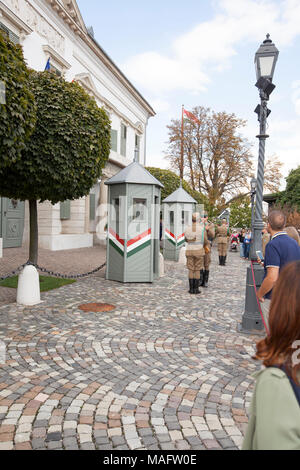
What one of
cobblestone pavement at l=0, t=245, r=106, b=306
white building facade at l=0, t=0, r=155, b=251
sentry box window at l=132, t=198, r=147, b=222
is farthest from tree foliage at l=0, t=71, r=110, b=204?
white building facade at l=0, t=0, r=155, b=251

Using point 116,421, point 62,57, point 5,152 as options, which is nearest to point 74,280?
point 5,152

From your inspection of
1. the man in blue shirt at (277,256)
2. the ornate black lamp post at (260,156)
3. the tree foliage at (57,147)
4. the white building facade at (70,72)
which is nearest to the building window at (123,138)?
the white building facade at (70,72)

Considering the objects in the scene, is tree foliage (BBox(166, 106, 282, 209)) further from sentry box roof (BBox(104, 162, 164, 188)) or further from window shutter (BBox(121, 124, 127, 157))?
sentry box roof (BBox(104, 162, 164, 188))

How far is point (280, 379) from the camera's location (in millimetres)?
1104

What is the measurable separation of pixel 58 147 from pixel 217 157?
2743 centimetres

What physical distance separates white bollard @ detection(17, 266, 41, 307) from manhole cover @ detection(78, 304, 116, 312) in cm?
94

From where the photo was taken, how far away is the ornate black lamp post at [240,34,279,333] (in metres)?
5.38

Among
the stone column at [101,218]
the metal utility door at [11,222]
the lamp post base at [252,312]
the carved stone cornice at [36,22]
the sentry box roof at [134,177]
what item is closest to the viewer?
the lamp post base at [252,312]

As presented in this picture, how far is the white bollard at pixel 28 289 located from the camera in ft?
21.0

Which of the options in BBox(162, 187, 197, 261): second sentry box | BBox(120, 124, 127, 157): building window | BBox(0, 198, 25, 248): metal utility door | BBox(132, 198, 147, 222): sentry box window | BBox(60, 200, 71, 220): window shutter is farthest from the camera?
BBox(120, 124, 127, 157): building window

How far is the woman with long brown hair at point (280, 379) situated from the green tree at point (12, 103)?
15.8ft

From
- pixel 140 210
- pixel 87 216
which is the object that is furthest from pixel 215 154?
pixel 140 210

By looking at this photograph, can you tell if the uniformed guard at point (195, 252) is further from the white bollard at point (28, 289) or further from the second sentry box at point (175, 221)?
the second sentry box at point (175, 221)

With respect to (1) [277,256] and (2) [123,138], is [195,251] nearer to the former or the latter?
(1) [277,256]
